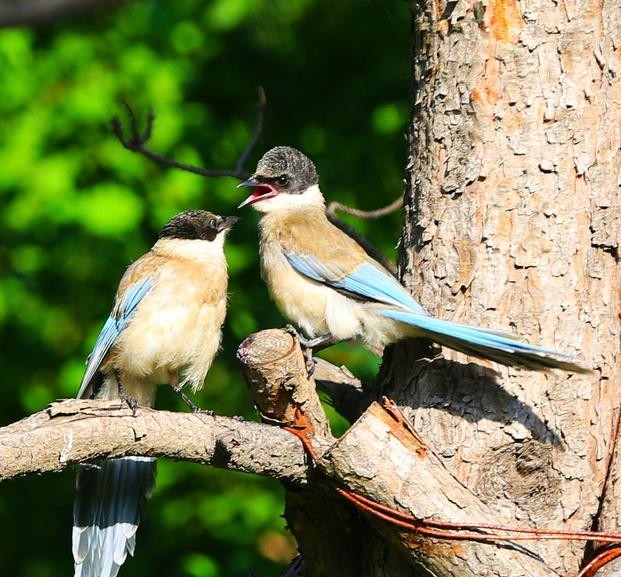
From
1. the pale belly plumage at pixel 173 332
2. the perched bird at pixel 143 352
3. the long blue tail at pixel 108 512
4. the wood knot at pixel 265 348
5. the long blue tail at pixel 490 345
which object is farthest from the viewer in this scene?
the pale belly plumage at pixel 173 332

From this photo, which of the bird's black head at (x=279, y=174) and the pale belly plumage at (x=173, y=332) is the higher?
the bird's black head at (x=279, y=174)

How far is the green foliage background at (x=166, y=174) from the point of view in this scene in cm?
635

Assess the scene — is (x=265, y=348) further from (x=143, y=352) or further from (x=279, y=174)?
(x=279, y=174)

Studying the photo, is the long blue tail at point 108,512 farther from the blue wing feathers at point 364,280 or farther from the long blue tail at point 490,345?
the long blue tail at point 490,345

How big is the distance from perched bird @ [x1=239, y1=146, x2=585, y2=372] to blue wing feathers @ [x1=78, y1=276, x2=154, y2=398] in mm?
516

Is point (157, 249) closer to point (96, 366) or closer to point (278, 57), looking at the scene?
point (96, 366)

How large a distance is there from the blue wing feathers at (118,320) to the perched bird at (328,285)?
1.69 ft

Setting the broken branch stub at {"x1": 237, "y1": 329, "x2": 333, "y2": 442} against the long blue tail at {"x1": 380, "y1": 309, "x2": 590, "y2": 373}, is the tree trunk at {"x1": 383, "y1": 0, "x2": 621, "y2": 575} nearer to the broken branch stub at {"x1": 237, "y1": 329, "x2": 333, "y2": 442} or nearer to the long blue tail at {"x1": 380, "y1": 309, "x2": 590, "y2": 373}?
the long blue tail at {"x1": 380, "y1": 309, "x2": 590, "y2": 373}

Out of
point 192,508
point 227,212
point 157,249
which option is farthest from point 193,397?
point 157,249

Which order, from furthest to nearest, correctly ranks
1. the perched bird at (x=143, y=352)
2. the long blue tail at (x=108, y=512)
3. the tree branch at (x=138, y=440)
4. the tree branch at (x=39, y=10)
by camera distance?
1. the perched bird at (x=143, y=352)
2. the long blue tail at (x=108, y=512)
3. the tree branch at (x=138, y=440)
4. the tree branch at (x=39, y=10)

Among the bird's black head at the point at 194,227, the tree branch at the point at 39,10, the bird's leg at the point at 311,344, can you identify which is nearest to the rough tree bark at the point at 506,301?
the bird's leg at the point at 311,344

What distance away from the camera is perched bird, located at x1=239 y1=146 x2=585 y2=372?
3416mm

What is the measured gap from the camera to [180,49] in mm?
6949

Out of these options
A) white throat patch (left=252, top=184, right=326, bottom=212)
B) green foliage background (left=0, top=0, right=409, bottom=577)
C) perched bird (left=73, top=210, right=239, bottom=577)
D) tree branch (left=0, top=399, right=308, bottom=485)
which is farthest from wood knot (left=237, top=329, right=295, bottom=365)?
green foliage background (left=0, top=0, right=409, bottom=577)
